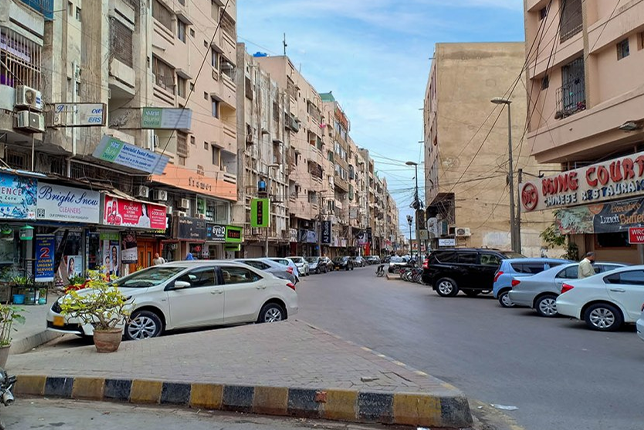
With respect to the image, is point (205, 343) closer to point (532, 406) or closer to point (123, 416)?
point (123, 416)

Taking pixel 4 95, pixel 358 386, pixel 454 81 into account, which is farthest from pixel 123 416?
pixel 454 81

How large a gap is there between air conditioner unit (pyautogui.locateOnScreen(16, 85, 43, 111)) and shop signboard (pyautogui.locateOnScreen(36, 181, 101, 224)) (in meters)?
2.61

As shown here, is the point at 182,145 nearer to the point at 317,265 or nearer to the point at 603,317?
the point at 603,317

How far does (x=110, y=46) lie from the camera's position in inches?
861

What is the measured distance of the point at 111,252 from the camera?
2355cm

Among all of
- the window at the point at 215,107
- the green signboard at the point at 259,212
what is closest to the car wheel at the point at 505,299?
the window at the point at 215,107

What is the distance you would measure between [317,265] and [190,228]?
21959mm

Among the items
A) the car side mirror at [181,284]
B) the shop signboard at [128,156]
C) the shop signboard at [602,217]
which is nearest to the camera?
the car side mirror at [181,284]

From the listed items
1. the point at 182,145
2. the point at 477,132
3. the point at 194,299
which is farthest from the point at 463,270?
the point at 477,132

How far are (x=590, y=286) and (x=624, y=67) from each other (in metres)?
11.3

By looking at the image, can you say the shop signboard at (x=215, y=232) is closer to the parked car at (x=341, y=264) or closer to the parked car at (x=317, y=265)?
the parked car at (x=317, y=265)

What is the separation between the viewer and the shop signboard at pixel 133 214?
68.2 ft

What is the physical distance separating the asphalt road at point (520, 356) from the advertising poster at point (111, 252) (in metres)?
10.6

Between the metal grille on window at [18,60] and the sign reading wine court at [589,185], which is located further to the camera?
the sign reading wine court at [589,185]
